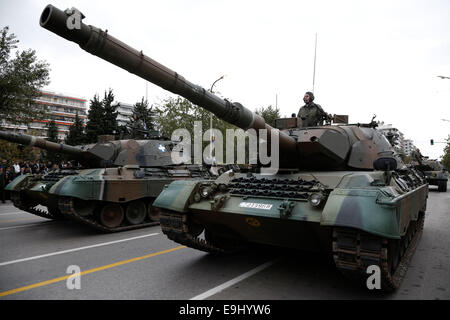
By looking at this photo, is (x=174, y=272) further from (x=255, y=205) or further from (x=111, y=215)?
(x=111, y=215)

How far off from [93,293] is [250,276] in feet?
6.95

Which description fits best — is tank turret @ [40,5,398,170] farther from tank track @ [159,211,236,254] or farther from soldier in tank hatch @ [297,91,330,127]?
tank track @ [159,211,236,254]

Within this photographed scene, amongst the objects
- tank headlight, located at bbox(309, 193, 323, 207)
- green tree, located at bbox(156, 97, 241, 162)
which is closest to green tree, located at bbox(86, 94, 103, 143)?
green tree, located at bbox(156, 97, 241, 162)

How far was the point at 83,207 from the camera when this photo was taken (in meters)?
8.23

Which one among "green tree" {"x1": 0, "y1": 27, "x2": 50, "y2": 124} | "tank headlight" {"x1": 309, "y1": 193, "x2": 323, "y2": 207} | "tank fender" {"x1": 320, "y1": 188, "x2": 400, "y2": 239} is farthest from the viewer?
"green tree" {"x1": 0, "y1": 27, "x2": 50, "y2": 124}

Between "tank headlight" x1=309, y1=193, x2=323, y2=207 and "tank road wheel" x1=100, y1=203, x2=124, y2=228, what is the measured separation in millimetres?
5973

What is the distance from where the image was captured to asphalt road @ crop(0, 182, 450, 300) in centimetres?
423

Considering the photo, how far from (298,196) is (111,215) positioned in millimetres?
5839

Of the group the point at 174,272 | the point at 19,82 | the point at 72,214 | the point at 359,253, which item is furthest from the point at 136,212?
the point at 19,82

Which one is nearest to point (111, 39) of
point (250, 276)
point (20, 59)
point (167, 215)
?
point (167, 215)

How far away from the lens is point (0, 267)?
5391 mm

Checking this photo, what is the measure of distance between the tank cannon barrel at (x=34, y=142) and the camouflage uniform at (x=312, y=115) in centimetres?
623
